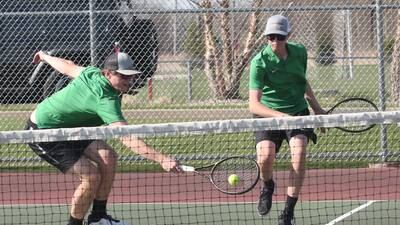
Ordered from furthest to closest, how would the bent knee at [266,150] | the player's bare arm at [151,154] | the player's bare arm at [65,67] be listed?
the bent knee at [266,150] → the player's bare arm at [65,67] → the player's bare arm at [151,154]

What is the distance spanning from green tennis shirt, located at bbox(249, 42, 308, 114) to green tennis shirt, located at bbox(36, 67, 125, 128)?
1.37m

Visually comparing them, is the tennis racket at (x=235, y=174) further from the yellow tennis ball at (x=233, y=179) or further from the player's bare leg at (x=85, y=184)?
the player's bare leg at (x=85, y=184)

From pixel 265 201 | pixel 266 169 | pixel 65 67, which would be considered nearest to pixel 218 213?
pixel 265 201

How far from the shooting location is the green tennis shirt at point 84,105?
21.1 feet

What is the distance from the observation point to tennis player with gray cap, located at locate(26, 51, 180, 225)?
255 inches

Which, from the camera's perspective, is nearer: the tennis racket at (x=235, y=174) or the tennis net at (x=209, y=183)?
the tennis net at (x=209, y=183)

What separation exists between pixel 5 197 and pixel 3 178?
3.72 feet

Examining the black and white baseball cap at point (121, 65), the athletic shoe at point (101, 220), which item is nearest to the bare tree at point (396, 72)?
the athletic shoe at point (101, 220)

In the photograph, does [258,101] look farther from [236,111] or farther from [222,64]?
[222,64]

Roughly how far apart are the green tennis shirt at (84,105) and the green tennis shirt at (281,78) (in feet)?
4.50

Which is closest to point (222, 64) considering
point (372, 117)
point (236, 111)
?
point (236, 111)

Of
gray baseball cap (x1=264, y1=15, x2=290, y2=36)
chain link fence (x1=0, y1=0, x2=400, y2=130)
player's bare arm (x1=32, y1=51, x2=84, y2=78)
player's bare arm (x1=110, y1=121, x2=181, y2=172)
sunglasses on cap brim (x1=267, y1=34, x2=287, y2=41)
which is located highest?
chain link fence (x1=0, y1=0, x2=400, y2=130)

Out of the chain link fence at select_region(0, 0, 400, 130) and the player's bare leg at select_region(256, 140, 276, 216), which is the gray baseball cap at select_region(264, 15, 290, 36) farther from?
the chain link fence at select_region(0, 0, 400, 130)

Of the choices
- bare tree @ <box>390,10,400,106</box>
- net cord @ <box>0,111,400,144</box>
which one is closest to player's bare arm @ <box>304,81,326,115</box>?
net cord @ <box>0,111,400,144</box>
